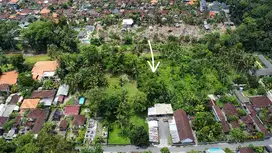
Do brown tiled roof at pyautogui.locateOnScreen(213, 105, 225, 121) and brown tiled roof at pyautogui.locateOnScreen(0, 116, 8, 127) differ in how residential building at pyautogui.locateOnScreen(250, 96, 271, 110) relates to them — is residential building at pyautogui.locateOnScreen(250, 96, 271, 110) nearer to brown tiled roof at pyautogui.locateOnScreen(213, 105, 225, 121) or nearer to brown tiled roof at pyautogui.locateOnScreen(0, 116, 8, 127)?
brown tiled roof at pyautogui.locateOnScreen(213, 105, 225, 121)

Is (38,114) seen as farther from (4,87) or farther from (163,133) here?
(163,133)

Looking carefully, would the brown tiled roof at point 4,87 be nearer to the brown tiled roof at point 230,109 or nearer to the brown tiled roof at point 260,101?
the brown tiled roof at point 230,109

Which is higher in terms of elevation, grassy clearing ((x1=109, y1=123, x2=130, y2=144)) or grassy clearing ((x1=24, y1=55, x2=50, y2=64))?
grassy clearing ((x1=24, y1=55, x2=50, y2=64))

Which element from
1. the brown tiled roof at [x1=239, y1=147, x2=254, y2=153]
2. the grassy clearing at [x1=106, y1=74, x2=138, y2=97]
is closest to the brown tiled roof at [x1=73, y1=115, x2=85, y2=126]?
the grassy clearing at [x1=106, y1=74, x2=138, y2=97]

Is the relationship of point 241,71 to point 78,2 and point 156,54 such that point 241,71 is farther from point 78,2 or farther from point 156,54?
point 78,2

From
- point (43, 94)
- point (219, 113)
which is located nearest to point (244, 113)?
point (219, 113)

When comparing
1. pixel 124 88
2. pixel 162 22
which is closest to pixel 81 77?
pixel 124 88
